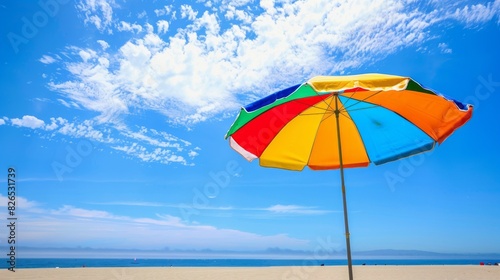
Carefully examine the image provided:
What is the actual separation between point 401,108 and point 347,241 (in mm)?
1579

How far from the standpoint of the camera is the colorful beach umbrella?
353 cm

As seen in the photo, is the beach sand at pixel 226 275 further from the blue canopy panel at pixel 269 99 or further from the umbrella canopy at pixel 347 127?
the blue canopy panel at pixel 269 99

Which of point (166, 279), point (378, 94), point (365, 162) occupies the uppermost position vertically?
point (378, 94)

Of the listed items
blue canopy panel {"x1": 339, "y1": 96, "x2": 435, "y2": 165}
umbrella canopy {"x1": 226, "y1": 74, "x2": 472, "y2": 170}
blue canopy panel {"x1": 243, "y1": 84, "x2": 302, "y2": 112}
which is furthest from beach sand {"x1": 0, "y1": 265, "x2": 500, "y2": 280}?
blue canopy panel {"x1": 243, "y1": 84, "x2": 302, "y2": 112}

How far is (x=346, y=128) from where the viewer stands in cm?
429

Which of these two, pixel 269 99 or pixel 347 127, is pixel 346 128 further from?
pixel 269 99

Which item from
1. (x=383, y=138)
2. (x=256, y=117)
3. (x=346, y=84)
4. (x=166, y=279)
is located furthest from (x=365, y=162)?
(x=166, y=279)

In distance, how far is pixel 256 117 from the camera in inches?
154

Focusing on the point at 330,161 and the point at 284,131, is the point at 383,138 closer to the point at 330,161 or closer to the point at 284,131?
the point at 330,161

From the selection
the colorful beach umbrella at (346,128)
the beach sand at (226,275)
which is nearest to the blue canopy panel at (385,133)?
the colorful beach umbrella at (346,128)

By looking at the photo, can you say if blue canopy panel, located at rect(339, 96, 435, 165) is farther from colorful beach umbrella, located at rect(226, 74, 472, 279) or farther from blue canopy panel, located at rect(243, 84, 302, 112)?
blue canopy panel, located at rect(243, 84, 302, 112)

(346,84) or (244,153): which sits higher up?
(346,84)

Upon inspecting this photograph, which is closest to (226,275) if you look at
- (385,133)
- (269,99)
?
(385,133)

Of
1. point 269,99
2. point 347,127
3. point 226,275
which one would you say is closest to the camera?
point 269,99
